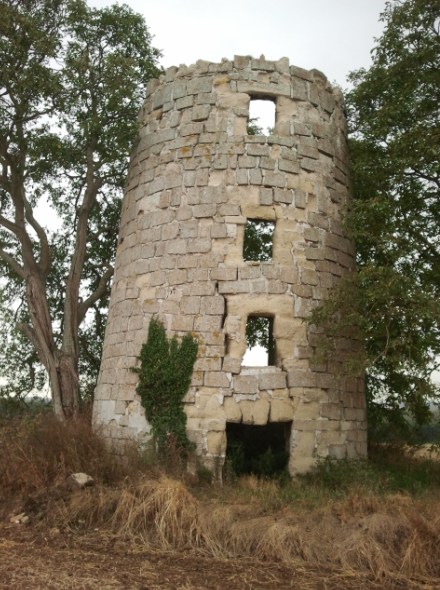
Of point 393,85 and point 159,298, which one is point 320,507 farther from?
point 393,85

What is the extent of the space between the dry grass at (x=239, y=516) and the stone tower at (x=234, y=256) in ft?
3.50

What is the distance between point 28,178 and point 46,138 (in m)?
1.99

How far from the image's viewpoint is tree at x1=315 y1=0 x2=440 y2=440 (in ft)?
28.3

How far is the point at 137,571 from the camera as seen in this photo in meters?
5.88

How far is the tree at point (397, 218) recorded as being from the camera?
8.62 metres

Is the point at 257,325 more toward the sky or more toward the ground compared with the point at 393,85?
more toward the ground

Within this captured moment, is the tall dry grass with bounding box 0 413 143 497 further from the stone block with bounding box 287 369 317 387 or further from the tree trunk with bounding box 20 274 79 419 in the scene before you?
the stone block with bounding box 287 369 317 387

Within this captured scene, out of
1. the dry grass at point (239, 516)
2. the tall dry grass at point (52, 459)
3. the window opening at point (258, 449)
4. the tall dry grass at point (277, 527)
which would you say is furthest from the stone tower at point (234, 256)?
the tall dry grass at point (277, 527)

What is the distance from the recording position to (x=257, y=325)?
14.4 m

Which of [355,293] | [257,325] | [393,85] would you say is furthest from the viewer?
[257,325]

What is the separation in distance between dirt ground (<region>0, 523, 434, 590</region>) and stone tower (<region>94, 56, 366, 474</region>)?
8.83 ft

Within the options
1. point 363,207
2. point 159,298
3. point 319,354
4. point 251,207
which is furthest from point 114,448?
point 363,207

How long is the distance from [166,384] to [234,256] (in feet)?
7.56

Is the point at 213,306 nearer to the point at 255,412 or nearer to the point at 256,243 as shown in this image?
the point at 255,412
